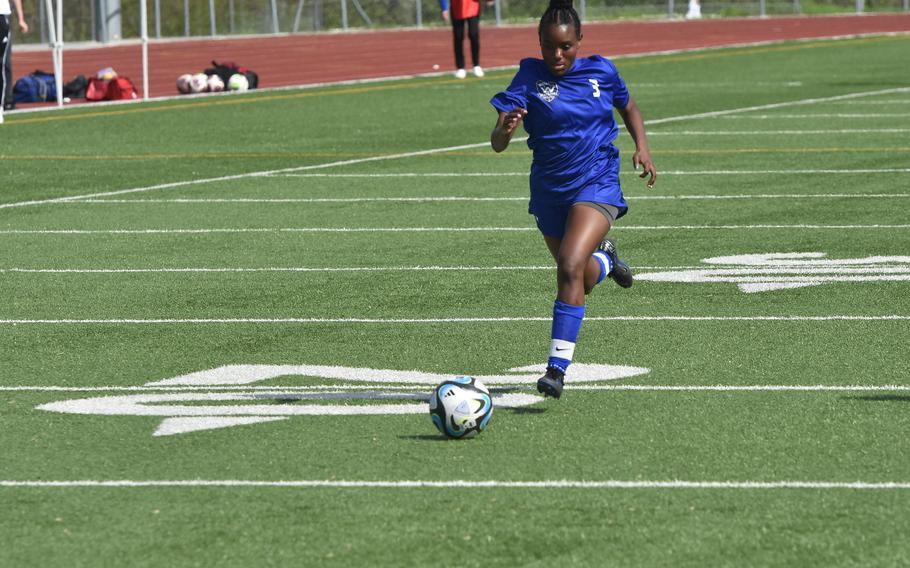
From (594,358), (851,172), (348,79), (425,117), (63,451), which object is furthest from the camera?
(348,79)

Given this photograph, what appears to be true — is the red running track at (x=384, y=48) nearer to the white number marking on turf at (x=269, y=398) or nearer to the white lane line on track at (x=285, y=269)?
the white lane line on track at (x=285, y=269)

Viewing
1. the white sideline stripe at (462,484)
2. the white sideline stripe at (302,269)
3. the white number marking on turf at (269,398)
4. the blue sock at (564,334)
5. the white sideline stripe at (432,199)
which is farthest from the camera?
the white sideline stripe at (432,199)

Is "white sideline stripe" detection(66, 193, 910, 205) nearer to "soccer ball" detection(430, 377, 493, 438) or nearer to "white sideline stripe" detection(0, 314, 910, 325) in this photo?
"white sideline stripe" detection(0, 314, 910, 325)

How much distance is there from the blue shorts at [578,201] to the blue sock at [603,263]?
0.52 meters

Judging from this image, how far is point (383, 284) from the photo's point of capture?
1180 cm

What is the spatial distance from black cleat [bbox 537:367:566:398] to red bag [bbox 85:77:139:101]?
21530 millimetres

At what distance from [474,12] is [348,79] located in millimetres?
4576

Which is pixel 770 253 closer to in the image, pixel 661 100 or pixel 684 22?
pixel 661 100

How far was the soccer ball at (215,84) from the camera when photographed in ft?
99.9

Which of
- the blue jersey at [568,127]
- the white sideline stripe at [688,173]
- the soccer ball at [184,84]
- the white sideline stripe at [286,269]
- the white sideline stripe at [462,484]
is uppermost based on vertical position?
the blue jersey at [568,127]

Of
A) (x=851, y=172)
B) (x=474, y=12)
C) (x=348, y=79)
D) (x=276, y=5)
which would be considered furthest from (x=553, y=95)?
(x=276, y=5)

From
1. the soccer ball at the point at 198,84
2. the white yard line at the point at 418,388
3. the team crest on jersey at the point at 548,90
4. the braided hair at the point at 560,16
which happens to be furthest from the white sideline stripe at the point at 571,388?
the soccer ball at the point at 198,84

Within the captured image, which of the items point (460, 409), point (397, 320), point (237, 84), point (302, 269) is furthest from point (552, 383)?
point (237, 84)

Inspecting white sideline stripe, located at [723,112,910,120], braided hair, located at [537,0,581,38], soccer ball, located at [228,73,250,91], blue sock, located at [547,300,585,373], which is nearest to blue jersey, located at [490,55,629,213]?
braided hair, located at [537,0,581,38]
